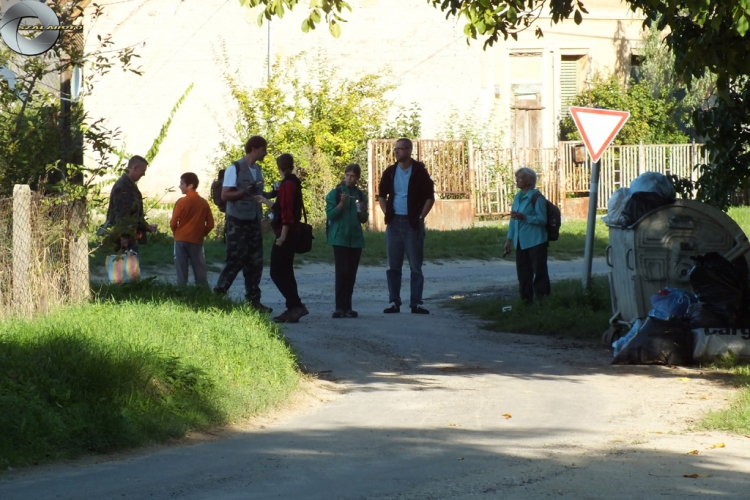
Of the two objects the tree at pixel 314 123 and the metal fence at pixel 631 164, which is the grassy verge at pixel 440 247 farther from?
the metal fence at pixel 631 164

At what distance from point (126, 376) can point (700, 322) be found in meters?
4.98

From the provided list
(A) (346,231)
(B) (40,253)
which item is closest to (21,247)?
(B) (40,253)

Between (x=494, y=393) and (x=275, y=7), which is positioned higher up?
(x=275, y=7)

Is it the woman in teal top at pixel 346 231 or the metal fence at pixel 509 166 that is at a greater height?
the metal fence at pixel 509 166

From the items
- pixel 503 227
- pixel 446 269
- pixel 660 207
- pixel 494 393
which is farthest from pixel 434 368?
pixel 503 227

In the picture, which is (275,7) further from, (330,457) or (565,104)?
(565,104)

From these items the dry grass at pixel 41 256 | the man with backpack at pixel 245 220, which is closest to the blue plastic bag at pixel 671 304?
the man with backpack at pixel 245 220

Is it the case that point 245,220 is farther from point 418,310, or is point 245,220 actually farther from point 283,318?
point 418,310

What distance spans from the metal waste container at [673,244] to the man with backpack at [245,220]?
153 inches

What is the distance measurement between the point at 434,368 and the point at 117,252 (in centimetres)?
A: 351

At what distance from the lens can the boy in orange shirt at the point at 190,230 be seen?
43.0 ft

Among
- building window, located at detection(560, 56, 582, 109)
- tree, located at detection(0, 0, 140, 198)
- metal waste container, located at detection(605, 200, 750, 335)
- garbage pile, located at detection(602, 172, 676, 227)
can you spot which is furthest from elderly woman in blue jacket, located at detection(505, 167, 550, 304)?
building window, located at detection(560, 56, 582, 109)

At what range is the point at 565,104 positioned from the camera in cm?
3400

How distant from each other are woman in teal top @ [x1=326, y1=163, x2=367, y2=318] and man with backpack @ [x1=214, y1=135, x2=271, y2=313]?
1.14 metres
